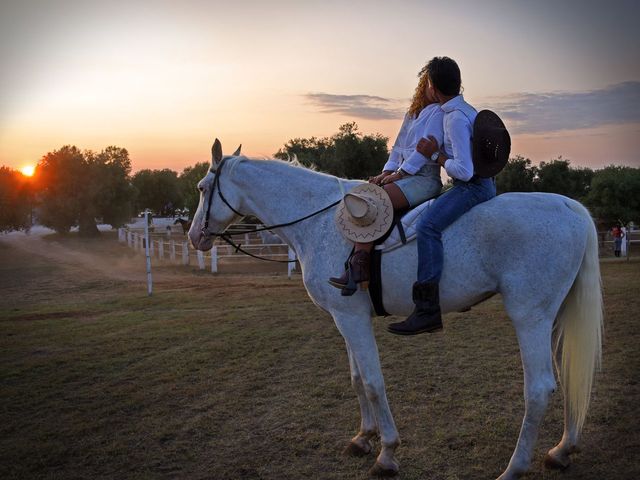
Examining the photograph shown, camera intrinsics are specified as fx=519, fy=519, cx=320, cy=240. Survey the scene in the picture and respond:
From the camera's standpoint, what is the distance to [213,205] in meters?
4.77

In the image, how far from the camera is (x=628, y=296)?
12.2 meters

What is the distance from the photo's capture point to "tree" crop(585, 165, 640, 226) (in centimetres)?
3206

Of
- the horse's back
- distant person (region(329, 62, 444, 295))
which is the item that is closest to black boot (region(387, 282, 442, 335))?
the horse's back

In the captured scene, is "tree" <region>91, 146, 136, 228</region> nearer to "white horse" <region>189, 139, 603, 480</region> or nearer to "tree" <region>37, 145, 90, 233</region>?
"tree" <region>37, 145, 90, 233</region>

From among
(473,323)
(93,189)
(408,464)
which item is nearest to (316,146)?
(93,189)

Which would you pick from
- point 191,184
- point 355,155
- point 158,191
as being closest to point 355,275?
point 355,155

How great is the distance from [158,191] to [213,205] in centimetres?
7552

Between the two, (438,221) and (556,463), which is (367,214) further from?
(556,463)

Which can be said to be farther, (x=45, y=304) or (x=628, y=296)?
(x=45, y=304)

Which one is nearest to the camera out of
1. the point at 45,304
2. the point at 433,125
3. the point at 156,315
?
the point at 433,125

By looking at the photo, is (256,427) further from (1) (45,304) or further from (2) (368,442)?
(1) (45,304)

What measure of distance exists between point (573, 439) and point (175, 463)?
333cm

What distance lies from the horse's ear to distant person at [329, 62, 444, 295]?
142 cm

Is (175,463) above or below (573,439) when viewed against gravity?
below
